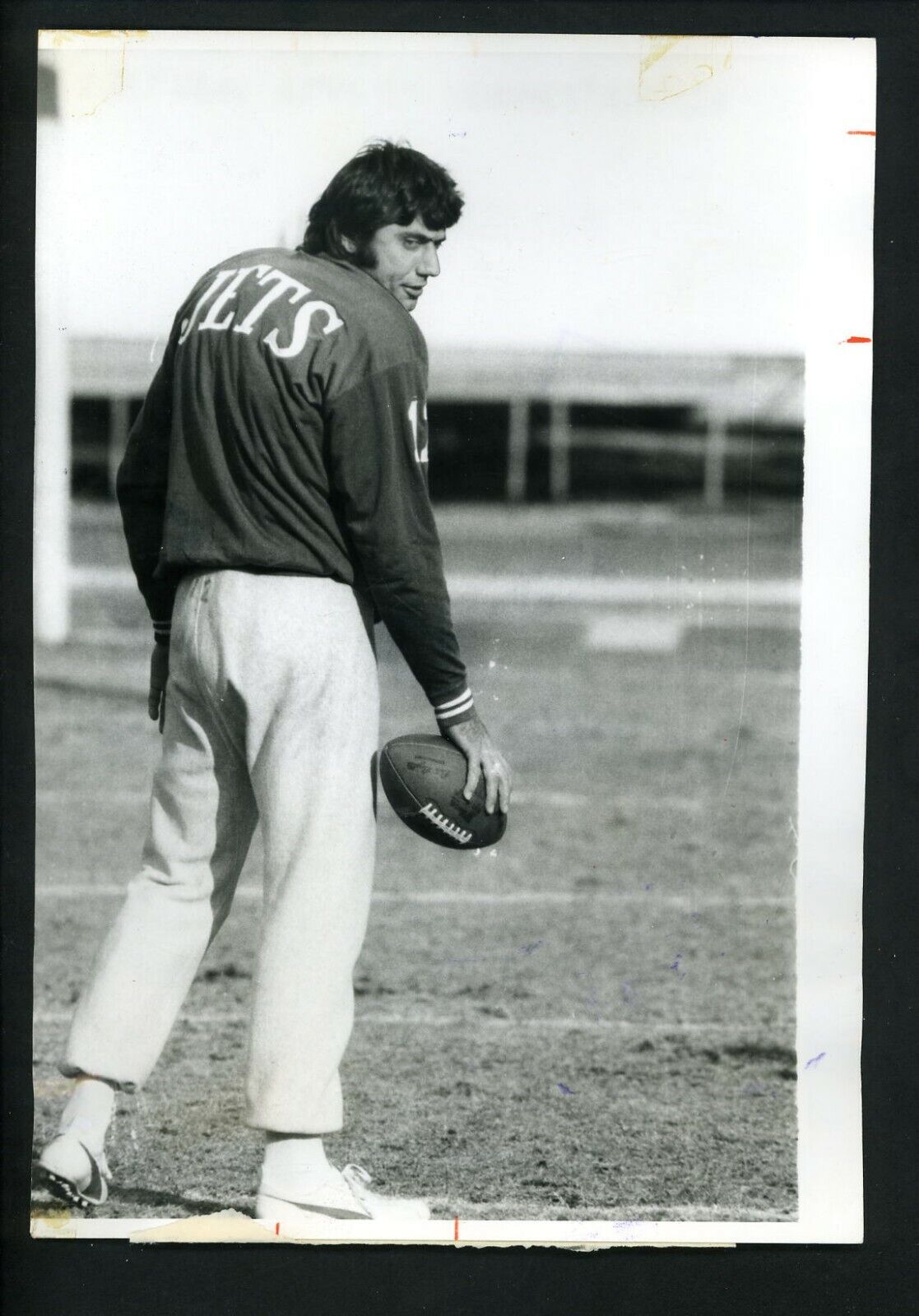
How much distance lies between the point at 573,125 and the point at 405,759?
51.0 inches

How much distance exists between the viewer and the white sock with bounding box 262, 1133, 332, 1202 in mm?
3502

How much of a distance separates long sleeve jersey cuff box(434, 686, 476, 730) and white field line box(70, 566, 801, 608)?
0.22 m

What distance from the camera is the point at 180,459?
350cm

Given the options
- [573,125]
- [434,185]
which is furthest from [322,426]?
[573,125]

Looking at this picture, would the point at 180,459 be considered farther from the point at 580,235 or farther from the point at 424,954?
the point at 424,954

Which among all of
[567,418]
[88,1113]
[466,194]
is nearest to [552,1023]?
[88,1113]

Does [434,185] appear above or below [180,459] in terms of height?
above

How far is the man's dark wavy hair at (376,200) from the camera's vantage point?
3.52m

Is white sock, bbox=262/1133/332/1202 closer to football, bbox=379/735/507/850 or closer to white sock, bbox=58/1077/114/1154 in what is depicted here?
white sock, bbox=58/1077/114/1154

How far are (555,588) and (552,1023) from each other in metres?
1.15

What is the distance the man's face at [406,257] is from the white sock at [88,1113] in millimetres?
1673

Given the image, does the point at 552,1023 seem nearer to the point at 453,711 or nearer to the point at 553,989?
the point at 553,989

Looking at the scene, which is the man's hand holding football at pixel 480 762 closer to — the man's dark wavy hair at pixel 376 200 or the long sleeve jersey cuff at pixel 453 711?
the long sleeve jersey cuff at pixel 453 711

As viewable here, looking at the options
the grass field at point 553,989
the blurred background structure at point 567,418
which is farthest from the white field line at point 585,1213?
the blurred background structure at point 567,418
